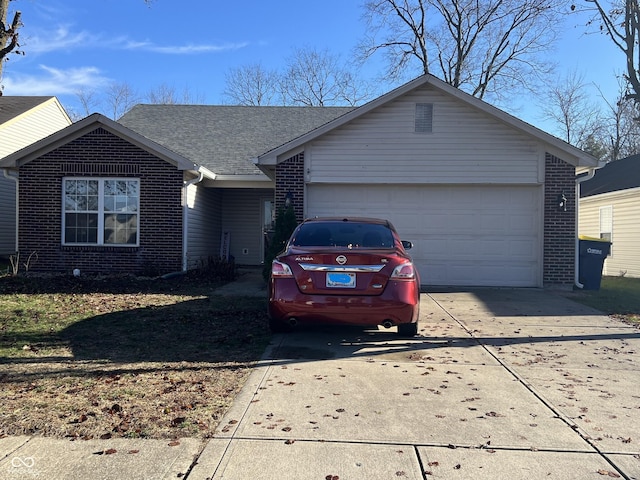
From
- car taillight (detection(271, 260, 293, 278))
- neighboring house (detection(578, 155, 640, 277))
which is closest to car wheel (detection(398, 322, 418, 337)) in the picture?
car taillight (detection(271, 260, 293, 278))

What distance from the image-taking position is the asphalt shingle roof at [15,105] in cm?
1960

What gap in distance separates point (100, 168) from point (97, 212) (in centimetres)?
110

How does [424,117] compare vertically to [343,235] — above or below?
above

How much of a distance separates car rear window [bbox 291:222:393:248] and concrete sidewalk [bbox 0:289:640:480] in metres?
1.25

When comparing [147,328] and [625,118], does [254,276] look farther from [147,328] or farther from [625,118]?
[625,118]

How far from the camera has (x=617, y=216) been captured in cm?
1656

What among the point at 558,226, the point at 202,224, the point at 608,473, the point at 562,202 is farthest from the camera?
the point at 202,224

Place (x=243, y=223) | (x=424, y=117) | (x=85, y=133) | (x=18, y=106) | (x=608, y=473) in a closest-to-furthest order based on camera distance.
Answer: (x=608, y=473) → (x=424, y=117) → (x=85, y=133) → (x=243, y=223) → (x=18, y=106)

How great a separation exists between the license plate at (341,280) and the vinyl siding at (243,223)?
429 inches

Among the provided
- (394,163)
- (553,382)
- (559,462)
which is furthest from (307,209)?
(559,462)

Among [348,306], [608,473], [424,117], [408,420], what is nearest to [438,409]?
[408,420]

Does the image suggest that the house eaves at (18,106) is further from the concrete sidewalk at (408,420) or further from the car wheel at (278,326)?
the concrete sidewalk at (408,420)

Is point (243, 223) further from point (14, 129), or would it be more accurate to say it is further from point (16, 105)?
point (16, 105)

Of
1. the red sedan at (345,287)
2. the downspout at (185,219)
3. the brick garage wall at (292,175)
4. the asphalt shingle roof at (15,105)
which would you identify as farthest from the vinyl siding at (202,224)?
the asphalt shingle roof at (15,105)
